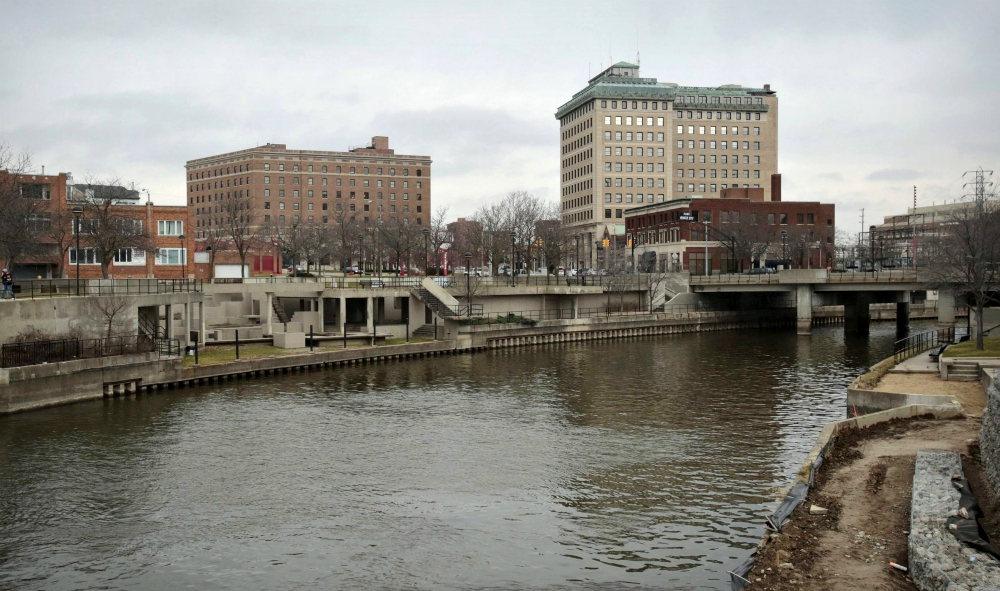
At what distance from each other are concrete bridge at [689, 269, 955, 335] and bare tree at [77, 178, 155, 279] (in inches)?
2238

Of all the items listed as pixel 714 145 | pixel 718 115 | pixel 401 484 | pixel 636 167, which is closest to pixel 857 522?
pixel 401 484

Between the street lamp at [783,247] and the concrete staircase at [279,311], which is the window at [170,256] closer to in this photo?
the concrete staircase at [279,311]

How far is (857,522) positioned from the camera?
19.7 m

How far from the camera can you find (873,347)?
71.8m

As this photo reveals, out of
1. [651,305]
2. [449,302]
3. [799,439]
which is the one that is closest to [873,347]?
[651,305]

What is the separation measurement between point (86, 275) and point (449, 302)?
31262mm

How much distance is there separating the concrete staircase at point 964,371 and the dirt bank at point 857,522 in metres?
13.1

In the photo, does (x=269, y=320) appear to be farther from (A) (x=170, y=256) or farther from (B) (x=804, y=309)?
(B) (x=804, y=309)

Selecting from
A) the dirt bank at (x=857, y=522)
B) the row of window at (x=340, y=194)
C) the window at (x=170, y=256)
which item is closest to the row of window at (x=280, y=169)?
the row of window at (x=340, y=194)

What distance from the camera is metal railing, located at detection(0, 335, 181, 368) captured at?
4062 cm

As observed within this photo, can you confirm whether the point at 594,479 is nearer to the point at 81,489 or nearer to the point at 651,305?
the point at 81,489

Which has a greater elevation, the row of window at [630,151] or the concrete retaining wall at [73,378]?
the row of window at [630,151]

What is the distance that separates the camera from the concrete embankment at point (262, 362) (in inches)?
1561

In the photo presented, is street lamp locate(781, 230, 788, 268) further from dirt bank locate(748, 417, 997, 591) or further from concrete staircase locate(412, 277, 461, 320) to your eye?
dirt bank locate(748, 417, 997, 591)
